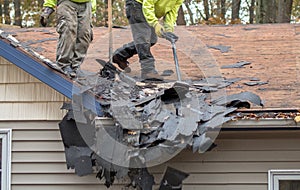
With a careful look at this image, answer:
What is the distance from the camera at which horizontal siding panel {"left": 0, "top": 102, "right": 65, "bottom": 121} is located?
6930 mm

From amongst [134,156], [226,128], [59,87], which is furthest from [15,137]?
[226,128]

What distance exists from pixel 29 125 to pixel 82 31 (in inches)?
56.5

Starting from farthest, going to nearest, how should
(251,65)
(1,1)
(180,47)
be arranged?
1. (1,1)
2. (180,47)
3. (251,65)

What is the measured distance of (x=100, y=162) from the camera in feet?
21.0

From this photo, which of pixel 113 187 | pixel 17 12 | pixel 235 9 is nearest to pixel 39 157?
pixel 113 187

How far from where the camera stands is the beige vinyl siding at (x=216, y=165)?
6578 millimetres

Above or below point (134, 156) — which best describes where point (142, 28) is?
above

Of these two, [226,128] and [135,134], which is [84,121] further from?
[226,128]

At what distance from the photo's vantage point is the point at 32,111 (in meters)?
6.97

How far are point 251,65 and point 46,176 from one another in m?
3.06

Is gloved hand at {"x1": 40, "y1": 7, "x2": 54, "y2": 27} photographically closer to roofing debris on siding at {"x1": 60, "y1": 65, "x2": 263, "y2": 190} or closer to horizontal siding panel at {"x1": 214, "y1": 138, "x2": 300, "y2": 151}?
roofing debris on siding at {"x1": 60, "y1": 65, "x2": 263, "y2": 190}

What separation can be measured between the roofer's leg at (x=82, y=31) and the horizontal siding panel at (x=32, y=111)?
0.76 meters

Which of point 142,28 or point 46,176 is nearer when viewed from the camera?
point 46,176

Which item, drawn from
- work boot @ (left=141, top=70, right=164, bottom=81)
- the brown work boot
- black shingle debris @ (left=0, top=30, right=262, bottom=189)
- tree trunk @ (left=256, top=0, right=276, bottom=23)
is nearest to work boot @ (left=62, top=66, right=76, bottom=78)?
black shingle debris @ (left=0, top=30, right=262, bottom=189)
